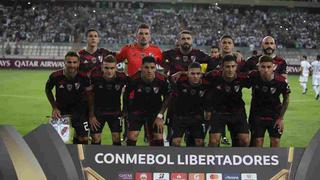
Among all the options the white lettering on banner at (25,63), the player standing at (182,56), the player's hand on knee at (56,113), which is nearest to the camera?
the player's hand on knee at (56,113)

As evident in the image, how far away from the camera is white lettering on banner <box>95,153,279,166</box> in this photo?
3611 millimetres

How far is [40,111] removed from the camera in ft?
45.3

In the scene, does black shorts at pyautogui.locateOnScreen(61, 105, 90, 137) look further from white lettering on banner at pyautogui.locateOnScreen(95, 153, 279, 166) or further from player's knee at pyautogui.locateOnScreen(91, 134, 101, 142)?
white lettering on banner at pyautogui.locateOnScreen(95, 153, 279, 166)

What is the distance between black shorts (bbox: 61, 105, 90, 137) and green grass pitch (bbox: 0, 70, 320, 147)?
2949mm

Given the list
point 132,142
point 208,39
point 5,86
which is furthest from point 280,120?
point 208,39

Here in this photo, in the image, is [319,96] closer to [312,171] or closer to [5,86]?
[5,86]

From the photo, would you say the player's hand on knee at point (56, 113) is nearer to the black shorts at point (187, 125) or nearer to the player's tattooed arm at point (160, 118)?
the player's tattooed arm at point (160, 118)

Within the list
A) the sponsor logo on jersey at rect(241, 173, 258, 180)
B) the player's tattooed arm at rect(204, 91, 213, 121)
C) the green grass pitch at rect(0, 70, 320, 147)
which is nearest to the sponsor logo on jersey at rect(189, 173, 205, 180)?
the sponsor logo on jersey at rect(241, 173, 258, 180)

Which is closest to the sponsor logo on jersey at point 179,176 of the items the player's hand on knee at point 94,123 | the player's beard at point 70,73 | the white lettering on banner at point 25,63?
the player's hand on knee at point 94,123

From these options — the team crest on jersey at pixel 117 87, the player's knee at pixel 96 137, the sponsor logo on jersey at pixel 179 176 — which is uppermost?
the team crest on jersey at pixel 117 87

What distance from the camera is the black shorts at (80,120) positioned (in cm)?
658

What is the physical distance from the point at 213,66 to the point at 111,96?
2.08 m

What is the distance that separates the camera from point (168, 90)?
657 cm

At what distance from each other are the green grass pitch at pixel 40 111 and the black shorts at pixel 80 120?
9.68ft
